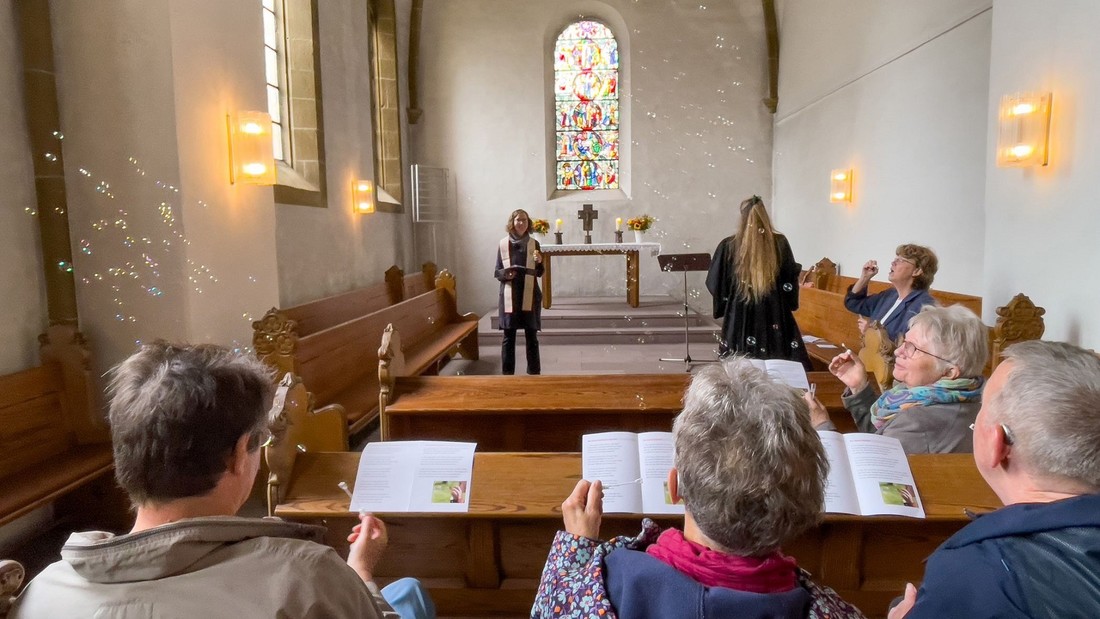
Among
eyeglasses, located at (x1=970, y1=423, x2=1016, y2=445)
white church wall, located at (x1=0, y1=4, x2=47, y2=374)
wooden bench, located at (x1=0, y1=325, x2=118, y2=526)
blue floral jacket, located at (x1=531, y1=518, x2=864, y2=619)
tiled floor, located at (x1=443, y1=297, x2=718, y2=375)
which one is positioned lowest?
tiled floor, located at (x1=443, y1=297, x2=718, y2=375)

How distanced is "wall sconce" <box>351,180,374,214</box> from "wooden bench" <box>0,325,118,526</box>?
5066mm

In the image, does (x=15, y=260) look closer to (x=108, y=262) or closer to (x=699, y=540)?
(x=108, y=262)

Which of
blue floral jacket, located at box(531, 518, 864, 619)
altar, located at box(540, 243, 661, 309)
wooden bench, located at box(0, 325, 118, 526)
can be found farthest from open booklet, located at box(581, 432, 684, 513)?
altar, located at box(540, 243, 661, 309)

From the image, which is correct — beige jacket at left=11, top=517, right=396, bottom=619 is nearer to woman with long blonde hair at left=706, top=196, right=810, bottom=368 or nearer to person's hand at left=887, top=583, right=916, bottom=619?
person's hand at left=887, top=583, right=916, bottom=619

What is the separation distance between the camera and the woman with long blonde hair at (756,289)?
155 inches

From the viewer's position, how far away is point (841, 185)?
850 centimetres

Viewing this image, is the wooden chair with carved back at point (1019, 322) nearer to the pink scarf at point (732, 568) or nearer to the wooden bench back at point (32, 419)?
the pink scarf at point (732, 568)

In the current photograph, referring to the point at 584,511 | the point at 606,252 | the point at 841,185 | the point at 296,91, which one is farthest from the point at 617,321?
the point at 584,511

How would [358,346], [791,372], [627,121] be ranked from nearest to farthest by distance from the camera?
[791,372] < [358,346] < [627,121]

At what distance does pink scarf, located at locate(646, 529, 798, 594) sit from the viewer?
3.88 feet

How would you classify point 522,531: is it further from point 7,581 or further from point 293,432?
point 7,581

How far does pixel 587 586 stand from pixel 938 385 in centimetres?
160

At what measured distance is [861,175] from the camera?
8109 millimetres

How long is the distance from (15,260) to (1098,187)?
5.59 metres
